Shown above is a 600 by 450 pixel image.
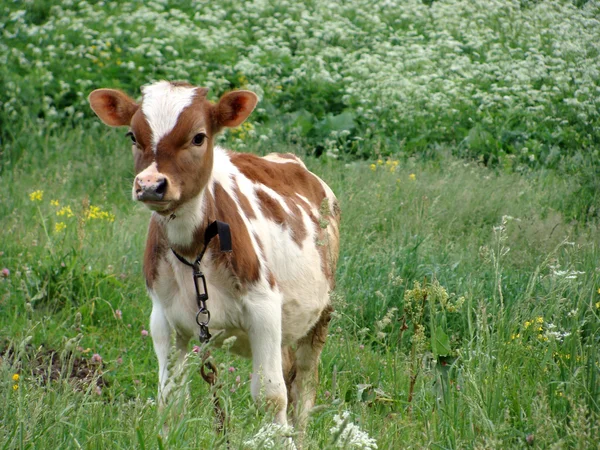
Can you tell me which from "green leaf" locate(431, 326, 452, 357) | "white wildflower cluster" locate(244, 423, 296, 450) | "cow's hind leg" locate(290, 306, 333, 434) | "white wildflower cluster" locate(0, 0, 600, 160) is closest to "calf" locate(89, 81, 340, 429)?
"cow's hind leg" locate(290, 306, 333, 434)

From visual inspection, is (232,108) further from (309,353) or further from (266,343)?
(309,353)

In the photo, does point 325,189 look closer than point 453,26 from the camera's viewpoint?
Yes

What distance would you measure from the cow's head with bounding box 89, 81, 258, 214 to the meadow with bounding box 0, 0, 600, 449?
768mm

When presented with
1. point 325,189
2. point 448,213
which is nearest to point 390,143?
point 448,213

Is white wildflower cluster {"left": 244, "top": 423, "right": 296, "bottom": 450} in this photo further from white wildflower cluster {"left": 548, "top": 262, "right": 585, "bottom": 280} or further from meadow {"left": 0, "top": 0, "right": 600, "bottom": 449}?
white wildflower cluster {"left": 548, "top": 262, "right": 585, "bottom": 280}

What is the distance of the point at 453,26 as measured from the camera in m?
15.0

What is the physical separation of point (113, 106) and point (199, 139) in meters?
0.59

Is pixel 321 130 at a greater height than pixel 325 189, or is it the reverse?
pixel 325 189

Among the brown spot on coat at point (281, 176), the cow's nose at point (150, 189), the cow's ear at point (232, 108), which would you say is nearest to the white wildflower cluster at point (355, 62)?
→ the brown spot on coat at point (281, 176)

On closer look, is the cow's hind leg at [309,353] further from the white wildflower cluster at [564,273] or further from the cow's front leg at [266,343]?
the white wildflower cluster at [564,273]

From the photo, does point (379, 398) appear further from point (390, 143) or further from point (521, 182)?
point (390, 143)

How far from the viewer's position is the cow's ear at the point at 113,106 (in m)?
4.27

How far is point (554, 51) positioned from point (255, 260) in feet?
31.3

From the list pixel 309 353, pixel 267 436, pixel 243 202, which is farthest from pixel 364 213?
pixel 267 436
